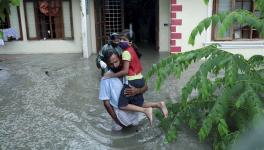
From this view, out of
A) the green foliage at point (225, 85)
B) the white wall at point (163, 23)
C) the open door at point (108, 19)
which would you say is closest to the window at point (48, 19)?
the open door at point (108, 19)

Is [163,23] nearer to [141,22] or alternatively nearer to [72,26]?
[141,22]

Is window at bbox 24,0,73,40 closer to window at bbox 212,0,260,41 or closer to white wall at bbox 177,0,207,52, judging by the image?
white wall at bbox 177,0,207,52

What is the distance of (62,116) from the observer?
18.7 ft

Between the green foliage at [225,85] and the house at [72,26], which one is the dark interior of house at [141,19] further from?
the green foliage at [225,85]

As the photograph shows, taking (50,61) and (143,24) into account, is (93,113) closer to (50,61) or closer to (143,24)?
(50,61)

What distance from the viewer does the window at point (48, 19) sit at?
460 inches

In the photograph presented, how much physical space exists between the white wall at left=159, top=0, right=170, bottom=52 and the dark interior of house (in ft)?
7.98

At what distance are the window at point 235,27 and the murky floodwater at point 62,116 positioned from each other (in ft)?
9.52

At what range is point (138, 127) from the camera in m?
5.09

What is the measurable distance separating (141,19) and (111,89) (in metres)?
10.2

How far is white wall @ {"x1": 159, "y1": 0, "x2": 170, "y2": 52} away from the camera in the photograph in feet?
36.8

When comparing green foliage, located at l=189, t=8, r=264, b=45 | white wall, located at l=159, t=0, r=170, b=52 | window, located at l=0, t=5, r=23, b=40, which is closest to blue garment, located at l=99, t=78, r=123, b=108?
green foliage, located at l=189, t=8, r=264, b=45

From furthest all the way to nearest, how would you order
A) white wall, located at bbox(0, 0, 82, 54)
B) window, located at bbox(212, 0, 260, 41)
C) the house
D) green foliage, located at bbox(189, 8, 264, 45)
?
1. white wall, located at bbox(0, 0, 82, 54)
2. the house
3. window, located at bbox(212, 0, 260, 41)
4. green foliage, located at bbox(189, 8, 264, 45)

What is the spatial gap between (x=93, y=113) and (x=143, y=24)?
9.24 m
